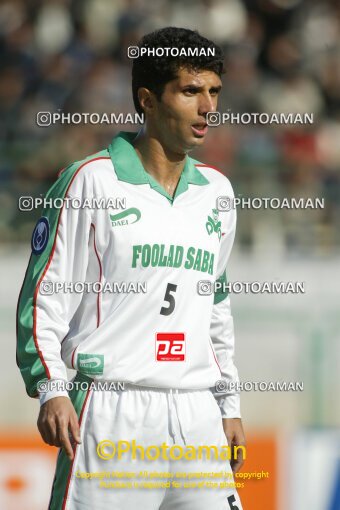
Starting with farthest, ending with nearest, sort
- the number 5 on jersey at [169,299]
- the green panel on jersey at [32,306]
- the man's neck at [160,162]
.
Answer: the man's neck at [160,162] → the number 5 on jersey at [169,299] → the green panel on jersey at [32,306]

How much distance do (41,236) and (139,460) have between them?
65cm

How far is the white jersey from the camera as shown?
9.11 feet

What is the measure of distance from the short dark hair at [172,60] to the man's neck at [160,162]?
0.14 metres

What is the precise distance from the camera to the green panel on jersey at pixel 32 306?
2.72 m

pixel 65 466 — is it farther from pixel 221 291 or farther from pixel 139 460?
pixel 221 291

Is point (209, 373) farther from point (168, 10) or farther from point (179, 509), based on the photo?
point (168, 10)

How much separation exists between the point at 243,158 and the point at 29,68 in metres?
1.72

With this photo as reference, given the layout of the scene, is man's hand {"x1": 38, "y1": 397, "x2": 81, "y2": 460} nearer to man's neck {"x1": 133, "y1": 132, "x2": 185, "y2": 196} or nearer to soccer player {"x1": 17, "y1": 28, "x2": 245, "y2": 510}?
soccer player {"x1": 17, "y1": 28, "x2": 245, "y2": 510}

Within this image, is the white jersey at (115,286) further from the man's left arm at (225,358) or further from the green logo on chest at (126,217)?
the man's left arm at (225,358)

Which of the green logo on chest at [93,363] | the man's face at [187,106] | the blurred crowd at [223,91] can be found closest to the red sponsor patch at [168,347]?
the green logo on chest at [93,363]

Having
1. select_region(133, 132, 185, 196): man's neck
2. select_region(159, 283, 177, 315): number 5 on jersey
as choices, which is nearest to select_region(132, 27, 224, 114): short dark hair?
select_region(133, 132, 185, 196): man's neck

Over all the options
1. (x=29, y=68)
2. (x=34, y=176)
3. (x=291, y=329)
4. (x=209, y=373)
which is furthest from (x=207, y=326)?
(x=29, y=68)

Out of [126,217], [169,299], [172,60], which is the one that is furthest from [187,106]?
[169,299]

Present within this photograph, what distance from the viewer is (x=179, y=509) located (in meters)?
2.83
